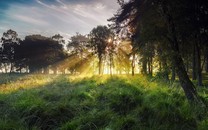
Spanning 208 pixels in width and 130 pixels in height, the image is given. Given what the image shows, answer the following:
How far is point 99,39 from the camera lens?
57281 mm

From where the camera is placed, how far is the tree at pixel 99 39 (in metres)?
56.3

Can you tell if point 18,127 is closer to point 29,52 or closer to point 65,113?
point 65,113

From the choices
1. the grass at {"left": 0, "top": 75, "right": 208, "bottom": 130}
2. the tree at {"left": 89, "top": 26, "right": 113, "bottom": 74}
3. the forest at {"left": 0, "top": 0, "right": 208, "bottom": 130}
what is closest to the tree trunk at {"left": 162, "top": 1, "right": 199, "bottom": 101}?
the forest at {"left": 0, "top": 0, "right": 208, "bottom": 130}

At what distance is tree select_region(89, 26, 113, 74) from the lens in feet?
185

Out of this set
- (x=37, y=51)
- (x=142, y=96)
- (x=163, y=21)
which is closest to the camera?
(x=142, y=96)

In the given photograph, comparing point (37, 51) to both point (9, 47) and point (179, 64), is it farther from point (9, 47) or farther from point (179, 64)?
point (179, 64)

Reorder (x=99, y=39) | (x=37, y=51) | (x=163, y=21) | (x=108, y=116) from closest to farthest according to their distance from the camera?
1. (x=108, y=116)
2. (x=163, y=21)
3. (x=99, y=39)
4. (x=37, y=51)

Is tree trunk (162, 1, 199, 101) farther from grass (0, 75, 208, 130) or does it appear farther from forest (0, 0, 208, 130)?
grass (0, 75, 208, 130)

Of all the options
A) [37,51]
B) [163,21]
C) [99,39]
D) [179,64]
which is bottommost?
[179,64]

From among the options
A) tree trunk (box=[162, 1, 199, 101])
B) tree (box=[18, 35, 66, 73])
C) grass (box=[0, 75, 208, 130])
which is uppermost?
tree (box=[18, 35, 66, 73])

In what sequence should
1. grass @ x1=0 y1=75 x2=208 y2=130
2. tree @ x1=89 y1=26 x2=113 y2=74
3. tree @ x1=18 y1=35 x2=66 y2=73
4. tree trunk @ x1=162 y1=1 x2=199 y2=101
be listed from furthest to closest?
tree @ x1=18 y1=35 x2=66 y2=73 → tree @ x1=89 y1=26 x2=113 y2=74 → tree trunk @ x1=162 y1=1 x2=199 y2=101 → grass @ x1=0 y1=75 x2=208 y2=130

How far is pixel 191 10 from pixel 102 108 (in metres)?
6.87

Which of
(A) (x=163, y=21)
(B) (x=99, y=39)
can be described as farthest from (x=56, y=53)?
(A) (x=163, y=21)

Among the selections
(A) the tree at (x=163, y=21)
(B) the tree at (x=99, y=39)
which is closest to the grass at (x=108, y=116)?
(A) the tree at (x=163, y=21)
